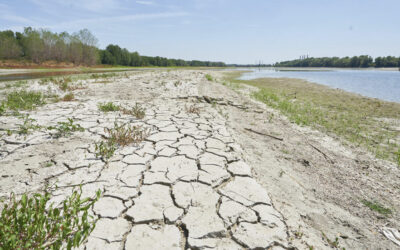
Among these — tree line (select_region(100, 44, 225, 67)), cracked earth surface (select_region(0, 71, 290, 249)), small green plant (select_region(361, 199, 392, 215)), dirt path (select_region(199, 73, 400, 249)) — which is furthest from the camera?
tree line (select_region(100, 44, 225, 67))

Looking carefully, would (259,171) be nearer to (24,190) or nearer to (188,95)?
(24,190)

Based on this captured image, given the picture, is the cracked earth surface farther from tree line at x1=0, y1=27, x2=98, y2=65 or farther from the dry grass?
tree line at x1=0, y1=27, x2=98, y2=65

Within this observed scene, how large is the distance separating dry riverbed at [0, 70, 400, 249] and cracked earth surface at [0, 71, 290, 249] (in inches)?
0.4

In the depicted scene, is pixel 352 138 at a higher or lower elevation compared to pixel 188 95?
lower

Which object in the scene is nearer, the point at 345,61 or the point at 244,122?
the point at 244,122

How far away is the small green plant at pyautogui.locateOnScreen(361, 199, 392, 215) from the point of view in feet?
7.50

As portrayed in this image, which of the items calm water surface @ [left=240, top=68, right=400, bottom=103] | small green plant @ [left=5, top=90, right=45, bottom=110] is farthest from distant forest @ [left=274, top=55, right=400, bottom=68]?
small green plant @ [left=5, top=90, right=45, bottom=110]

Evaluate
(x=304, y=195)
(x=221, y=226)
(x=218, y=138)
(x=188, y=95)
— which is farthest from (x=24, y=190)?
(x=188, y=95)

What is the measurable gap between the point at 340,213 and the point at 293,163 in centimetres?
120

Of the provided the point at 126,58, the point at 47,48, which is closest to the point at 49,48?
the point at 47,48

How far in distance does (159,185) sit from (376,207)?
2.57 meters

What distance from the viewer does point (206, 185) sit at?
7.25 ft

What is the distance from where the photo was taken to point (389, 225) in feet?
6.86

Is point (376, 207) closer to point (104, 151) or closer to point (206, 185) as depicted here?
point (206, 185)
